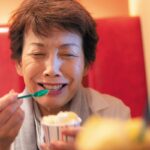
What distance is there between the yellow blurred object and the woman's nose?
0.68 m

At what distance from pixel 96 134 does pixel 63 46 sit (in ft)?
2.45

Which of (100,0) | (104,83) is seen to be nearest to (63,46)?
(104,83)

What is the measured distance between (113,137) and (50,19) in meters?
0.78

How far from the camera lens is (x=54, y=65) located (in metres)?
0.90

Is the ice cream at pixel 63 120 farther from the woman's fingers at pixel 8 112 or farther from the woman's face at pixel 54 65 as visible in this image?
the woman's face at pixel 54 65

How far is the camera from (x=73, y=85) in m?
0.95

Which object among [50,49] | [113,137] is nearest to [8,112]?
[50,49]

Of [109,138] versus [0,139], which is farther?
[0,139]

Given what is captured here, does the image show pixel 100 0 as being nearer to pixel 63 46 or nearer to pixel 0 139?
pixel 63 46

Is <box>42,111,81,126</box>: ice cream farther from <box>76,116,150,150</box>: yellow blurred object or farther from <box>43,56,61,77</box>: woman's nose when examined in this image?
<box>76,116,150,150</box>: yellow blurred object

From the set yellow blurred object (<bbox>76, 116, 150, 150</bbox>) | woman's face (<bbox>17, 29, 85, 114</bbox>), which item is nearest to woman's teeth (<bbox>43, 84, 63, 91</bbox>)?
woman's face (<bbox>17, 29, 85, 114</bbox>)

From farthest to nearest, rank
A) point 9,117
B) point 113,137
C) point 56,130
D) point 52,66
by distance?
point 52,66, point 9,117, point 56,130, point 113,137

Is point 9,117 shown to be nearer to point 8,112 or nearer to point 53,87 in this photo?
point 8,112

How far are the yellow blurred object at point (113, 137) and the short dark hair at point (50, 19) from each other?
75 cm
